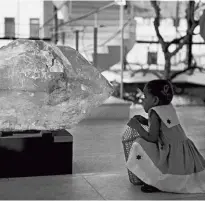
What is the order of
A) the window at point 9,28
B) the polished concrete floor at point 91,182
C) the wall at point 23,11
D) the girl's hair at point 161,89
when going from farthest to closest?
the wall at point 23,11
the window at point 9,28
the girl's hair at point 161,89
the polished concrete floor at point 91,182

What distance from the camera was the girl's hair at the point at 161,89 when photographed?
3.07 meters

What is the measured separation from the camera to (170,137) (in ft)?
10.1

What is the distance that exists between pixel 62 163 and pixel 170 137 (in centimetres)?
78

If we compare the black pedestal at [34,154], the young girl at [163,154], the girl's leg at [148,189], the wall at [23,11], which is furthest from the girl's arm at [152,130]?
the wall at [23,11]

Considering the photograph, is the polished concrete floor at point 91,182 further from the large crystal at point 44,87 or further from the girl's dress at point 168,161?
the large crystal at point 44,87

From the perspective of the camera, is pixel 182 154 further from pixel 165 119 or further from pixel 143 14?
pixel 143 14

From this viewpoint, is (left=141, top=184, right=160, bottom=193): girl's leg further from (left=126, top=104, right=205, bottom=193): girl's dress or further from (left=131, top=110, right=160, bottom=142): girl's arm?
(left=131, top=110, right=160, bottom=142): girl's arm

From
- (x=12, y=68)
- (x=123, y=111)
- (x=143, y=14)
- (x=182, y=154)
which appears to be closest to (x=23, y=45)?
(x=12, y=68)

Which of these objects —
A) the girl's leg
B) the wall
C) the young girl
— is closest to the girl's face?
the young girl

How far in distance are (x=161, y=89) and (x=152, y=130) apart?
0.25 meters

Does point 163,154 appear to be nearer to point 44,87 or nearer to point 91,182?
point 91,182

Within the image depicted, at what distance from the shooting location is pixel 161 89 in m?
3.07

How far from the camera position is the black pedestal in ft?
11.0

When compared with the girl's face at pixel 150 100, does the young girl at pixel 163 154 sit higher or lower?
lower
